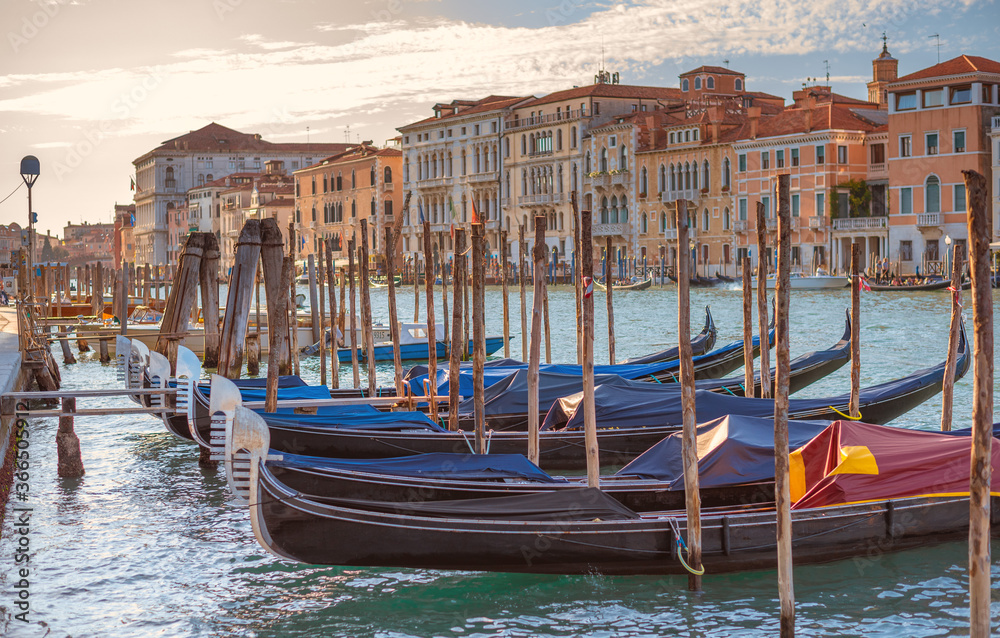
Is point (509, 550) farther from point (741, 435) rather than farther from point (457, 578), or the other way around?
point (741, 435)

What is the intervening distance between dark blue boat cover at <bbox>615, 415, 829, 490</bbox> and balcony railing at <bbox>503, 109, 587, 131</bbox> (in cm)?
3526

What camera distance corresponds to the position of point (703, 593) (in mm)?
5086

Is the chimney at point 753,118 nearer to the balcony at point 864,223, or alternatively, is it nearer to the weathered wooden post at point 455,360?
the balcony at point 864,223

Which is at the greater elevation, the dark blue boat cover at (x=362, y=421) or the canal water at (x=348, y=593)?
the dark blue boat cover at (x=362, y=421)

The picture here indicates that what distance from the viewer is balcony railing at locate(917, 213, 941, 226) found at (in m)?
29.3

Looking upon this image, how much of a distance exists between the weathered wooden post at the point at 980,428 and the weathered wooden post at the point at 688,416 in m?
1.29

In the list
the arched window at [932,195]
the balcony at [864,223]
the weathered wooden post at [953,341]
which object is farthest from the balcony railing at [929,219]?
the weathered wooden post at [953,341]

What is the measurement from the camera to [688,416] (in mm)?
4645

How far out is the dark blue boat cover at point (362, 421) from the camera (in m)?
7.08

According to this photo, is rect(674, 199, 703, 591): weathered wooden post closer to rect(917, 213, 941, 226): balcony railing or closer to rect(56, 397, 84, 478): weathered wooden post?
rect(56, 397, 84, 478): weathered wooden post

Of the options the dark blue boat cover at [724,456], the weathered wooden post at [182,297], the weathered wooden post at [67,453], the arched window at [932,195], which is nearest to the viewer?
the dark blue boat cover at [724,456]

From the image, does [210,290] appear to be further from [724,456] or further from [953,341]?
[724,456]

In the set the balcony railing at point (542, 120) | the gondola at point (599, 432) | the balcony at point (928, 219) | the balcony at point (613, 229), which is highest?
the balcony railing at point (542, 120)

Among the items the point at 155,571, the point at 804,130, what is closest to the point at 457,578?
the point at 155,571
